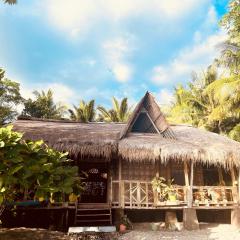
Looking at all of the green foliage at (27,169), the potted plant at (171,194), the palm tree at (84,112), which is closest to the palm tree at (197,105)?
the palm tree at (84,112)

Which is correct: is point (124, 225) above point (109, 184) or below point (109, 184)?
below

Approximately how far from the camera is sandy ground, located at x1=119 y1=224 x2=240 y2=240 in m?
8.72

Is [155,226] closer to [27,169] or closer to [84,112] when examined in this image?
[27,169]

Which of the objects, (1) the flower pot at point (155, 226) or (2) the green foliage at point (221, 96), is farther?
(2) the green foliage at point (221, 96)

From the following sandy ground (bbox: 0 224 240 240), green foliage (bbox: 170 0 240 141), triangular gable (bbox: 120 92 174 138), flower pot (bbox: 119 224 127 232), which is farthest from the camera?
green foliage (bbox: 170 0 240 141)

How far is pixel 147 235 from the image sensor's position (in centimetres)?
899

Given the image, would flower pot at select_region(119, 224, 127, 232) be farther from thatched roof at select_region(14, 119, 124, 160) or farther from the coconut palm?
the coconut palm

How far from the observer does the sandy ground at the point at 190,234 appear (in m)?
8.72

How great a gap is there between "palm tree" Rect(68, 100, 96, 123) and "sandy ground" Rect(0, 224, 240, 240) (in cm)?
1766

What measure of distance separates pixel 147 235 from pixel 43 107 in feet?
63.4

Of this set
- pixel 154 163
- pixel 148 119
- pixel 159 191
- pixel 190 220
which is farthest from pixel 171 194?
pixel 148 119

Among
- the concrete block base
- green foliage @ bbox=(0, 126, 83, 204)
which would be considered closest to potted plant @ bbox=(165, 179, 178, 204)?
the concrete block base

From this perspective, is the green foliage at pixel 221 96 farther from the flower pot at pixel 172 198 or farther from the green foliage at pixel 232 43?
the flower pot at pixel 172 198

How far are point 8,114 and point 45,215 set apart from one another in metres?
13.0
